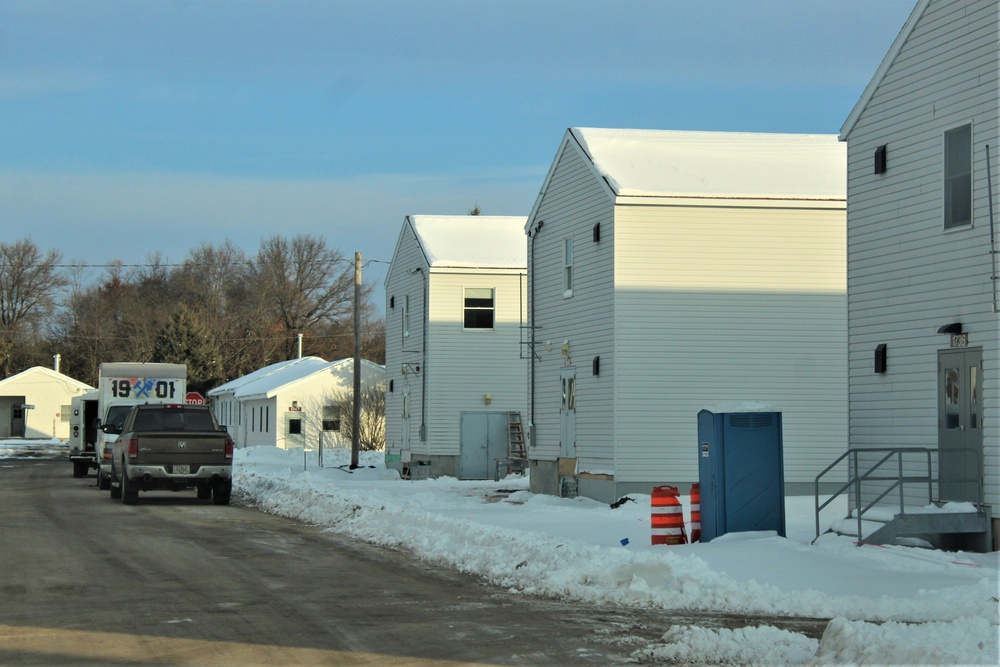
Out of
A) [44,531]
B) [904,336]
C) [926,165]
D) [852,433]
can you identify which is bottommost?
[44,531]

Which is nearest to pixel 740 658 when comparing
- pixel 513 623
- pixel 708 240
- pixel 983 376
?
pixel 513 623

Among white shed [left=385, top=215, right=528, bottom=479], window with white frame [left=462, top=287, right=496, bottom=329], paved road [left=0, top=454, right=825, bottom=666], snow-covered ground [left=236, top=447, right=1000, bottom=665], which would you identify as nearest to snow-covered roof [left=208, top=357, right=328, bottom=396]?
white shed [left=385, top=215, right=528, bottom=479]

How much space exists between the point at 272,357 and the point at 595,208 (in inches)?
2686

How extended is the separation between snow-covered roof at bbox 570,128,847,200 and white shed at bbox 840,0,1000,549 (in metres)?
6.78

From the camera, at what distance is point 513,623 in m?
11.0

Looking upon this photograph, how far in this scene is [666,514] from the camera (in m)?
16.4

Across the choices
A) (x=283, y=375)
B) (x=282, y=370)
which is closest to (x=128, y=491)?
(x=283, y=375)

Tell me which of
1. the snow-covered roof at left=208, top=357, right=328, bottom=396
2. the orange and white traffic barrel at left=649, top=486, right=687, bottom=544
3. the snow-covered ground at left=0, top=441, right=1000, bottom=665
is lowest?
the snow-covered ground at left=0, top=441, right=1000, bottom=665

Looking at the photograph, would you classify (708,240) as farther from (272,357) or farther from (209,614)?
(272,357)

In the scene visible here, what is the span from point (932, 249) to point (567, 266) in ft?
40.5

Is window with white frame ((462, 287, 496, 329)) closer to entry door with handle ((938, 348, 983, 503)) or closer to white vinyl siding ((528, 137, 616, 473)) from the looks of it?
white vinyl siding ((528, 137, 616, 473))

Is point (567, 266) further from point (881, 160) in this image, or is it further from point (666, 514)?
point (666, 514)

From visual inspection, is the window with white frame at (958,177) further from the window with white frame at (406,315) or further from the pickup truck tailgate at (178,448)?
the window with white frame at (406,315)

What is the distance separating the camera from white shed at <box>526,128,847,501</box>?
25219 mm
